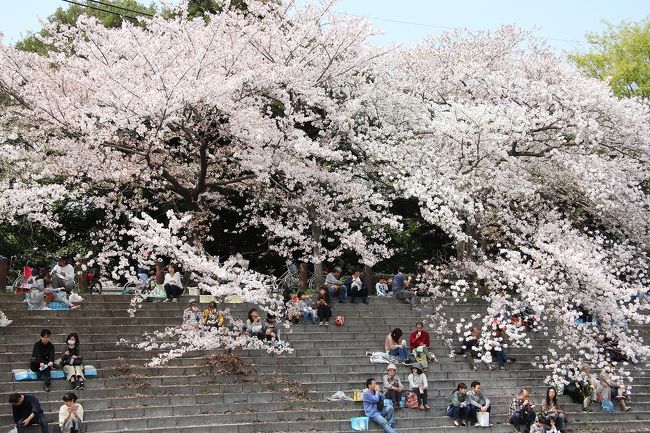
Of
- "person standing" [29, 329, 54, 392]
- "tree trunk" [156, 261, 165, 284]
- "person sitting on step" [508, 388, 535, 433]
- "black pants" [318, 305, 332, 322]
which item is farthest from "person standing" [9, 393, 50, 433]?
"person sitting on step" [508, 388, 535, 433]

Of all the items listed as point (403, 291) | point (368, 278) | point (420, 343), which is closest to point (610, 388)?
point (420, 343)

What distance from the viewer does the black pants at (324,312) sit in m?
19.8

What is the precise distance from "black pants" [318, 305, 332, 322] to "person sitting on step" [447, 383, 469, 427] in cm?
400

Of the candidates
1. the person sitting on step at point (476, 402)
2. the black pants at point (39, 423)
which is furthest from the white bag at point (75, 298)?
the person sitting on step at point (476, 402)

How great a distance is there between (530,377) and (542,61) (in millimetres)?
10917

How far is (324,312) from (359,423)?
13.7 ft

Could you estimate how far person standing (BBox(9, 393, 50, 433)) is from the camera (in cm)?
1366

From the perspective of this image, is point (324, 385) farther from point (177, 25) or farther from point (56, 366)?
point (177, 25)

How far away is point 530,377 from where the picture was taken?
64.4ft

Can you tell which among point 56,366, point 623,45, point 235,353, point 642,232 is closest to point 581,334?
point 642,232

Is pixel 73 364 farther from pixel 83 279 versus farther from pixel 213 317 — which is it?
pixel 83 279

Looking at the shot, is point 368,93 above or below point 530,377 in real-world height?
above

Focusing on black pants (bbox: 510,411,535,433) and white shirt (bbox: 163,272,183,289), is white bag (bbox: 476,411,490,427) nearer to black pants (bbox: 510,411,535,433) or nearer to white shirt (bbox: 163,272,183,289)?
black pants (bbox: 510,411,535,433)

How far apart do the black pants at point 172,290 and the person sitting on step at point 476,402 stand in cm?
712
